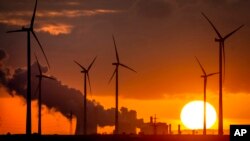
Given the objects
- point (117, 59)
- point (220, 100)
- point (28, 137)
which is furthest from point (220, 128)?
point (117, 59)

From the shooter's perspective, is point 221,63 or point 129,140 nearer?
point 221,63

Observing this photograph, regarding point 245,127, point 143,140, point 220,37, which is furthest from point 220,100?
point 245,127

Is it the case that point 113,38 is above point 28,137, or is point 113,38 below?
above

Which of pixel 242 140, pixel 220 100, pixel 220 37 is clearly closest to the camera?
pixel 242 140

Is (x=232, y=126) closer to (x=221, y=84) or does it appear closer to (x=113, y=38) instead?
(x=221, y=84)

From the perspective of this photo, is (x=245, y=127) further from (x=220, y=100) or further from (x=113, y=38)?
(x=113, y=38)

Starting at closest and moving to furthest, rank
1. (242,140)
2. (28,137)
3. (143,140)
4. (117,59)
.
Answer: (242,140)
(28,137)
(143,140)
(117,59)

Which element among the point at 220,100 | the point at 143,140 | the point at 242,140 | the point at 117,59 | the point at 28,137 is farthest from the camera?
the point at 117,59

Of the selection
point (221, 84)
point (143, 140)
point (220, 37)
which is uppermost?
point (220, 37)

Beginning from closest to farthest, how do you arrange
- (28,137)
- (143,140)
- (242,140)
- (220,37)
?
(242,140) → (28,137) → (220,37) → (143,140)
